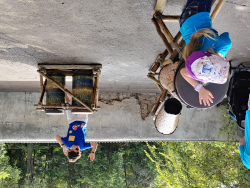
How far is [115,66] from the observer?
11.6 ft

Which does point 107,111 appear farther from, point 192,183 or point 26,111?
point 192,183

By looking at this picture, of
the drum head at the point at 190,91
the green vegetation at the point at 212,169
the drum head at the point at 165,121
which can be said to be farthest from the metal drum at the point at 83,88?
the green vegetation at the point at 212,169

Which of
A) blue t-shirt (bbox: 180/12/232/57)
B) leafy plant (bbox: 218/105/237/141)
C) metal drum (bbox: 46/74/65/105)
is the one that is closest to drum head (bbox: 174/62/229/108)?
blue t-shirt (bbox: 180/12/232/57)

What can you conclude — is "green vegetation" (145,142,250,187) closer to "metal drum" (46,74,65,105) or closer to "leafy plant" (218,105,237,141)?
"leafy plant" (218,105,237,141)

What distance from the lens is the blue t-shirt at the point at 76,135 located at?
362cm

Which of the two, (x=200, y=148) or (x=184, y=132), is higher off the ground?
(x=184, y=132)

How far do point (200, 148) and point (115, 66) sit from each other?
4.82 metres

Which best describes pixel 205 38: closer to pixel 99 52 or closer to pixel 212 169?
pixel 99 52

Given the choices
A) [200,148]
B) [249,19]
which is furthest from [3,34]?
[200,148]

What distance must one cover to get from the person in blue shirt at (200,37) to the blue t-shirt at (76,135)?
7.76ft

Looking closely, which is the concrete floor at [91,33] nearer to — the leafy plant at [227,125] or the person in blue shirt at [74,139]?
the person in blue shirt at [74,139]

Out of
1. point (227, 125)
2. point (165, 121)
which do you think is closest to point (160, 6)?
point (165, 121)

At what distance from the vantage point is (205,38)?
68.9 inches

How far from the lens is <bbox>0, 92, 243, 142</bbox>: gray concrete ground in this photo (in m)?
4.27
